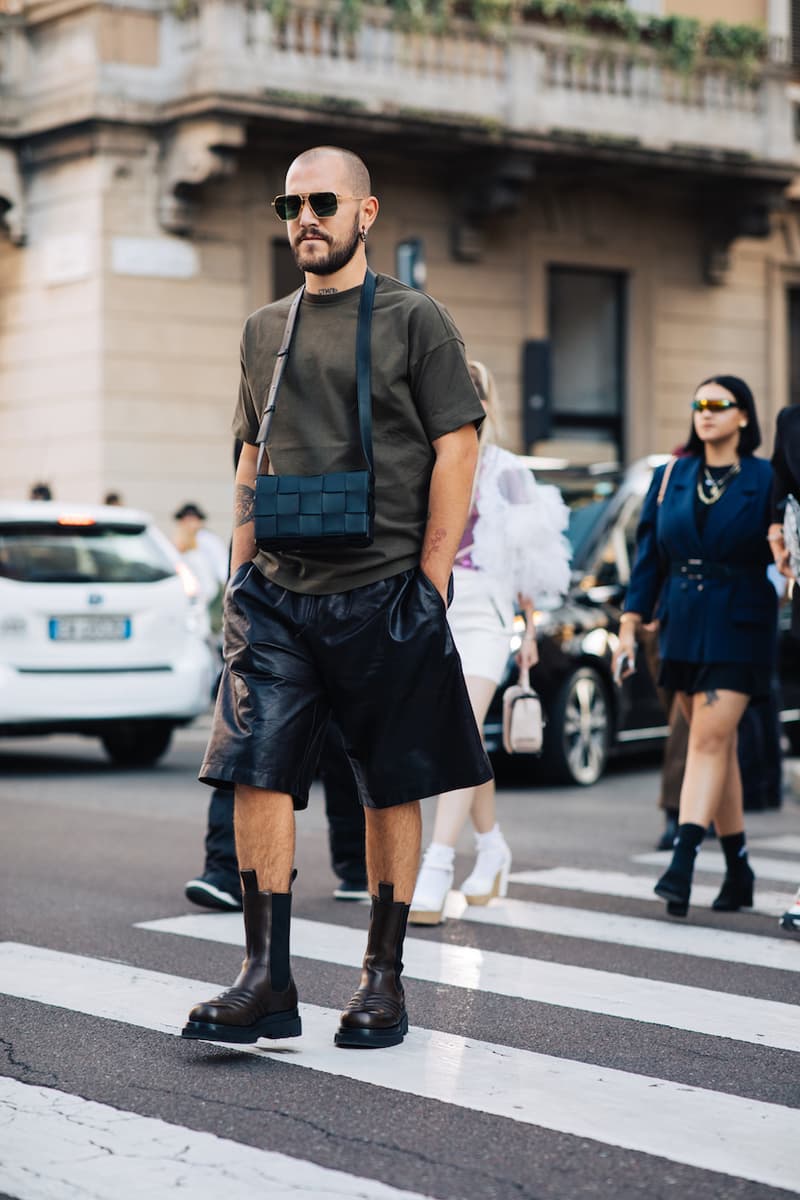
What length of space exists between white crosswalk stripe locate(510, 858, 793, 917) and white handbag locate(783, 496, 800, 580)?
1.34m

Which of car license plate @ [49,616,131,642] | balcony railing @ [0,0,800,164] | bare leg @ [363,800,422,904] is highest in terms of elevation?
balcony railing @ [0,0,800,164]

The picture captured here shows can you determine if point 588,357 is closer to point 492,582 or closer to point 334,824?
point 492,582

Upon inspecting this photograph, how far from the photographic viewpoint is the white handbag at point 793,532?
664 cm

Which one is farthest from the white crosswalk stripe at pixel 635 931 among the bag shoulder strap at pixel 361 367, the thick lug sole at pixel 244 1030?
the bag shoulder strap at pixel 361 367

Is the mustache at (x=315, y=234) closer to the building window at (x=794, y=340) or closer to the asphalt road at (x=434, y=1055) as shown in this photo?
the asphalt road at (x=434, y=1055)

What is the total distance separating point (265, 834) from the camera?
4.89 meters

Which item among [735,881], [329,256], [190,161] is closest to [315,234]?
[329,256]

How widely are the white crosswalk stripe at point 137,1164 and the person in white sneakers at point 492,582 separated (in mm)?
2950

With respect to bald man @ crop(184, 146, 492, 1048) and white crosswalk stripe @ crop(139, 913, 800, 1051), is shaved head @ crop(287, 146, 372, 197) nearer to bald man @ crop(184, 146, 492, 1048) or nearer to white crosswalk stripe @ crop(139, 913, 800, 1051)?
bald man @ crop(184, 146, 492, 1048)

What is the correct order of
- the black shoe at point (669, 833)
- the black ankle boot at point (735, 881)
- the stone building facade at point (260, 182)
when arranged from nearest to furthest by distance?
the black ankle boot at point (735, 881) → the black shoe at point (669, 833) → the stone building facade at point (260, 182)

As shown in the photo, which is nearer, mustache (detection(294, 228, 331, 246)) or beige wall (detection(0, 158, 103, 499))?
mustache (detection(294, 228, 331, 246))

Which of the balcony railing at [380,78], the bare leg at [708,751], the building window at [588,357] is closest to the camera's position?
the bare leg at [708,751]

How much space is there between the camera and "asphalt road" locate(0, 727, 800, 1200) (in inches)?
156

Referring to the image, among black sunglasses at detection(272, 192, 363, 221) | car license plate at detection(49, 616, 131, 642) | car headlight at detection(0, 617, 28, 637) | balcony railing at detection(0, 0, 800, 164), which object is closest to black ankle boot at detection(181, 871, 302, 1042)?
black sunglasses at detection(272, 192, 363, 221)
